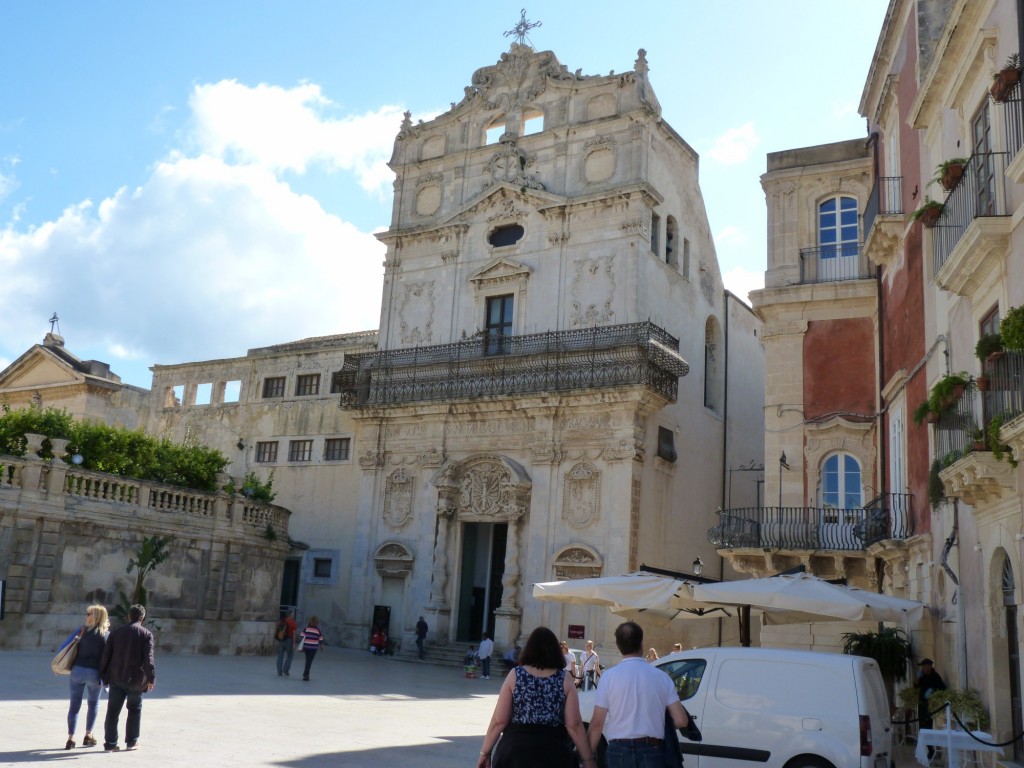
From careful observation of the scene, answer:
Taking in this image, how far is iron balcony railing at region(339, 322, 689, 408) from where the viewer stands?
2897 cm

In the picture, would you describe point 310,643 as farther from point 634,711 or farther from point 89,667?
point 634,711

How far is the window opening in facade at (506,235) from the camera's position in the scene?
33281mm

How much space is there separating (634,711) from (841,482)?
15.5 m

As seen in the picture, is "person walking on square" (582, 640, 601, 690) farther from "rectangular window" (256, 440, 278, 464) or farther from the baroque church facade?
"rectangular window" (256, 440, 278, 464)

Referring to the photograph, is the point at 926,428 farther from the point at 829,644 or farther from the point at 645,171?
the point at 645,171

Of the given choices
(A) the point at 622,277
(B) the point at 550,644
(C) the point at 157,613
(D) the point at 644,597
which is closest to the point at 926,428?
(D) the point at 644,597

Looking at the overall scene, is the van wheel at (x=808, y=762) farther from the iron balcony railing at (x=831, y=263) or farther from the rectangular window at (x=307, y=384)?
the rectangular window at (x=307, y=384)

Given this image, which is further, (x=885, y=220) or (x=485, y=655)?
(x=485, y=655)

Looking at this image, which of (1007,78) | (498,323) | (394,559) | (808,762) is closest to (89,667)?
(808,762)

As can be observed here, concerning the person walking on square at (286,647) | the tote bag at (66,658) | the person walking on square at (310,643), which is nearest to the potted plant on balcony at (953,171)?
the tote bag at (66,658)

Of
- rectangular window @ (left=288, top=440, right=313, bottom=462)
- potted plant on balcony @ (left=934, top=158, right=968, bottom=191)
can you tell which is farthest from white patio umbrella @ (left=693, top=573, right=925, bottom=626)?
rectangular window @ (left=288, top=440, right=313, bottom=462)

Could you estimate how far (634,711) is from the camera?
654 centimetres

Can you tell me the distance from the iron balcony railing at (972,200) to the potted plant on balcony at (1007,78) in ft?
2.35

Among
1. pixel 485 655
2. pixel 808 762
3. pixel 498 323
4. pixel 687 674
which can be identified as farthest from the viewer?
pixel 498 323
